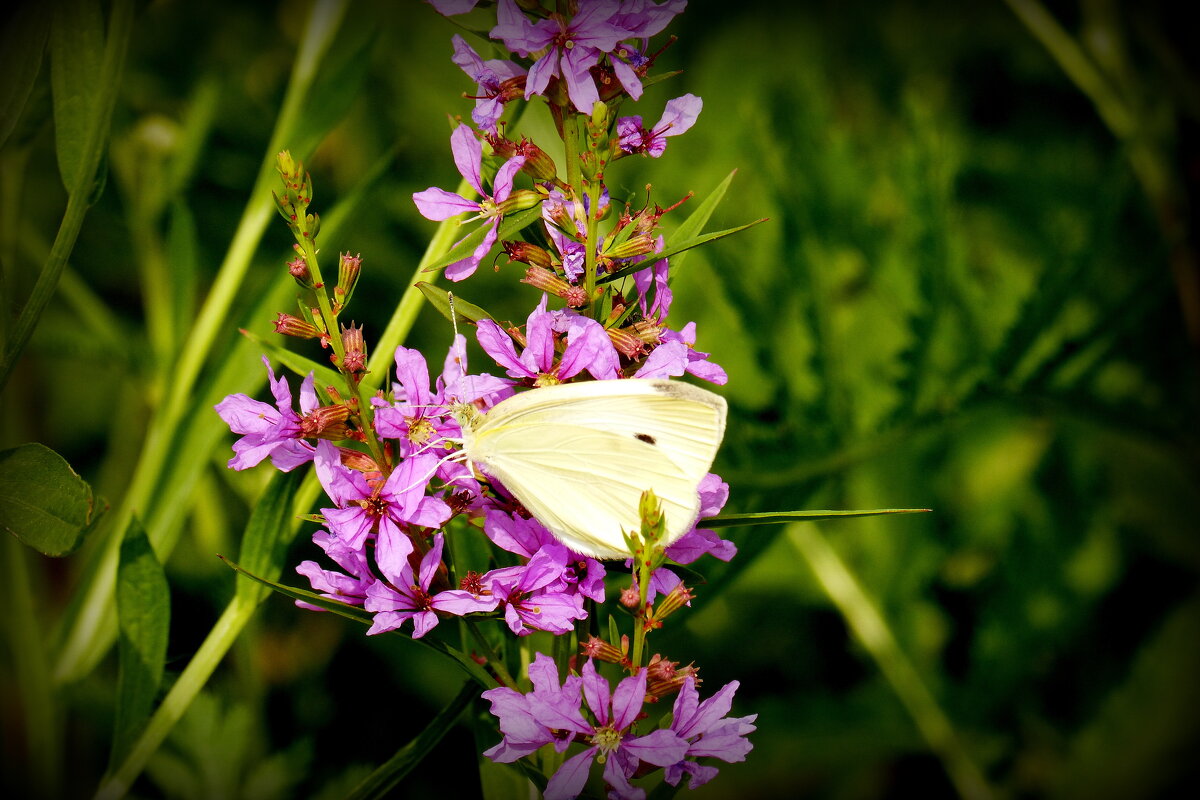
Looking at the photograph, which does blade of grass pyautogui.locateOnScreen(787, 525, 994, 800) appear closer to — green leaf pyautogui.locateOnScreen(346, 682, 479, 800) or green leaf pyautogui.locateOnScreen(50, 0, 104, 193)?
green leaf pyautogui.locateOnScreen(346, 682, 479, 800)

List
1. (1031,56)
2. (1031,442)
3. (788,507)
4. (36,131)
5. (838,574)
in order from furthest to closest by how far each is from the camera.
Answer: (1031,56), (1031,442), (838,574), (788,507), (36,131)

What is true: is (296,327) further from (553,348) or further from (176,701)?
(176,701)

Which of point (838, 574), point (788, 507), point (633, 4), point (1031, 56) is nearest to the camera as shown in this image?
point (633, 4)

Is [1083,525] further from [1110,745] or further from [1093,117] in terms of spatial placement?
[1093,117]

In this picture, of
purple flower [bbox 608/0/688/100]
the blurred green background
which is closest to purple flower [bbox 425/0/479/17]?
purple flower [bbox 608/0/688/100]

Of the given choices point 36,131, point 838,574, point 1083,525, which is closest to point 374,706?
point 838,574

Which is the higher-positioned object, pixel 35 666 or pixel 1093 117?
pixel 1093 117
